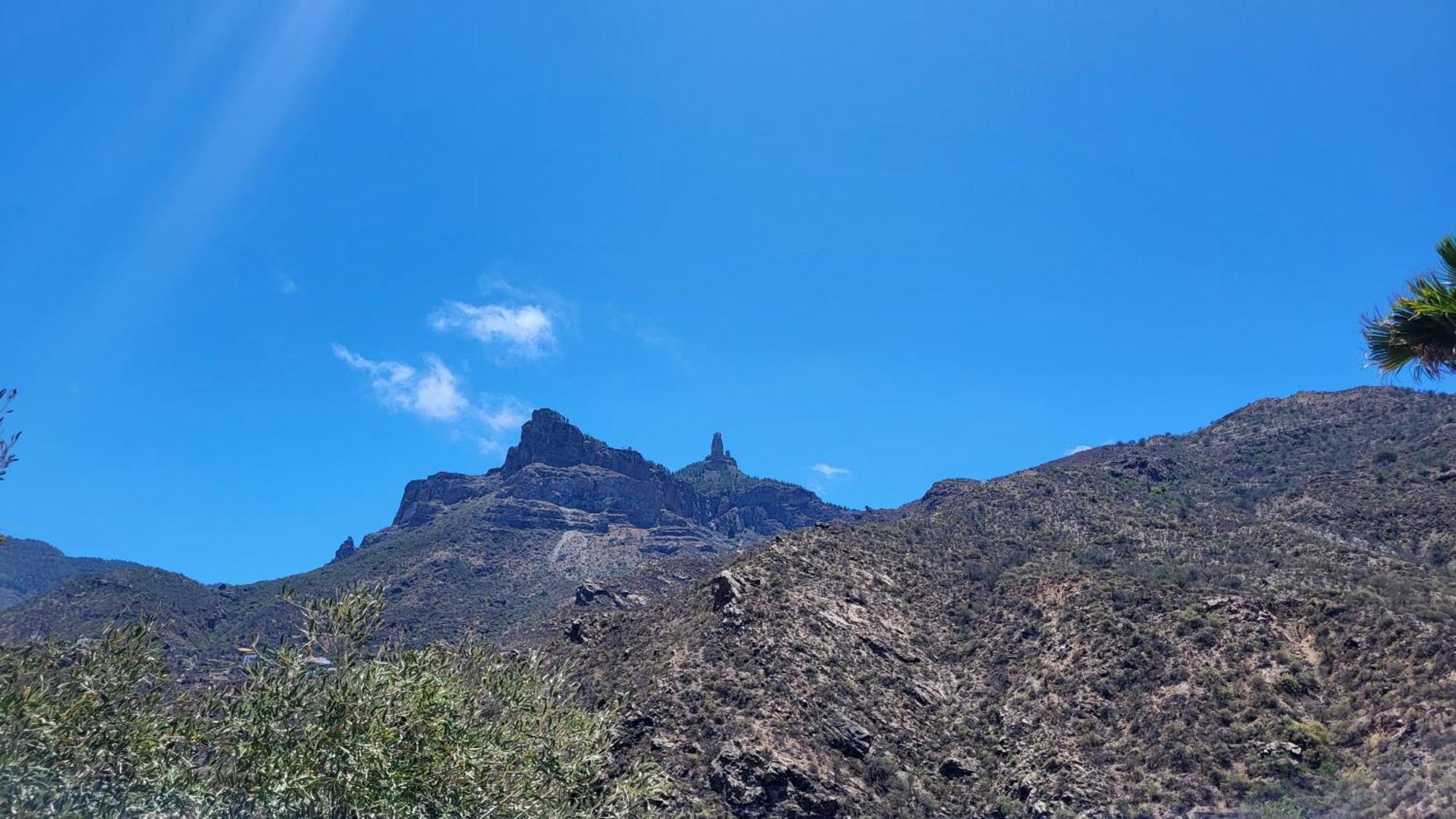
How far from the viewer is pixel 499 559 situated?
122 m

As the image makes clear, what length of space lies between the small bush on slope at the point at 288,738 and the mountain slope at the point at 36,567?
16607 cm

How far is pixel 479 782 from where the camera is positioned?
13.2 meters

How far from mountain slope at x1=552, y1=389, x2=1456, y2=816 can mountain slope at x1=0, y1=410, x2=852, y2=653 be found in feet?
42.6

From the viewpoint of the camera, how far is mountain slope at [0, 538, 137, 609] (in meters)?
152

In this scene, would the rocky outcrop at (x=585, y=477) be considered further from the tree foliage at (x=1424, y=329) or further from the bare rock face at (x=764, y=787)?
the tree foliage at (x=1424, y=329)

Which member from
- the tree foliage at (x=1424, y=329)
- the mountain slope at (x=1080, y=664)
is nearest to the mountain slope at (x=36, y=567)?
the mountain slope at (x=1080, y=664)

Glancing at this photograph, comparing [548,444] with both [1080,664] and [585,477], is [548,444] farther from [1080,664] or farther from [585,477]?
[1080,664]

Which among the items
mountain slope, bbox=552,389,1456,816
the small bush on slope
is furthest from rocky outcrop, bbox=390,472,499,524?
the small bush on slope

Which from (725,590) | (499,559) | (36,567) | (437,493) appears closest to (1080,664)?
(725,590)

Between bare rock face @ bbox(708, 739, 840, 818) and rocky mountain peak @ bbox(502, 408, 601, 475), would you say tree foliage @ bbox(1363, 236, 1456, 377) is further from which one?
rocky mountain peak @ bbox(502, 408, 601, 475)

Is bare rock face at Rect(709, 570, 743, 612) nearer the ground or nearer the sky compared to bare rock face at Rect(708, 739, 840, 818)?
nearer the sky

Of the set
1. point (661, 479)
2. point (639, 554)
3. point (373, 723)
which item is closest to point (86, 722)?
point (373, 723)

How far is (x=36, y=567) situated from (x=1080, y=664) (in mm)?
199747

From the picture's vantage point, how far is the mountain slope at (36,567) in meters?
152
